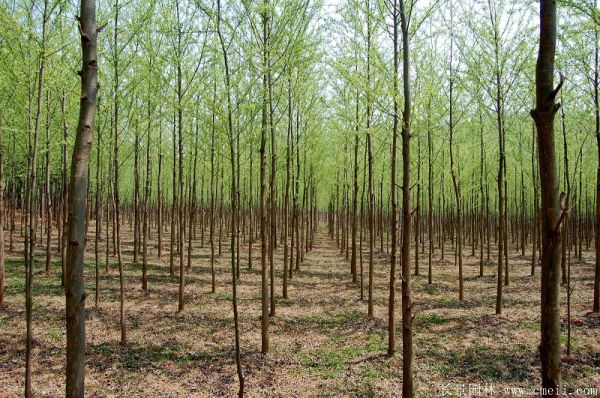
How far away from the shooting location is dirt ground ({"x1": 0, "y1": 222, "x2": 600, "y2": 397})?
580 cm

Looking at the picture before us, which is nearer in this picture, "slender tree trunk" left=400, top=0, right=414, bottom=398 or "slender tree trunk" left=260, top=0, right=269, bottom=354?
"slender tree trunk" left=400, top=0, right=414, bottom=398

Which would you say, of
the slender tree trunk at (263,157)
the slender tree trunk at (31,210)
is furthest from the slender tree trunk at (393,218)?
the slender tree trunk at (31,210)

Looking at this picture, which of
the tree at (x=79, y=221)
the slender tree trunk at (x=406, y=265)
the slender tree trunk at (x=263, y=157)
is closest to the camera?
the tree at (x=79, y=221)

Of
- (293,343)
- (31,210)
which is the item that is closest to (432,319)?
(293,343)

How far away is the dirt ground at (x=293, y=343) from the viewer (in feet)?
19.0

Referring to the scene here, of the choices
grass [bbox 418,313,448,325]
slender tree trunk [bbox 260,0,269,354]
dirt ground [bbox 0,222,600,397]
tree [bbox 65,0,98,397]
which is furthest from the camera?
grass [bbox 418,313,448,325]

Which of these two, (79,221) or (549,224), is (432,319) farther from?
(79,221)

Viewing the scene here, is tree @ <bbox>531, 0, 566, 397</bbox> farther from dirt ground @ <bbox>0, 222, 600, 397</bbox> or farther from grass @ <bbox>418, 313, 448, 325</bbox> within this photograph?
grass @ <bbox>418, 313, 448, 325</bbox>

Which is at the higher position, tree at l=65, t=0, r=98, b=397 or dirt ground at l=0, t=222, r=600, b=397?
tree at l=65, t=0, r=98, b=397

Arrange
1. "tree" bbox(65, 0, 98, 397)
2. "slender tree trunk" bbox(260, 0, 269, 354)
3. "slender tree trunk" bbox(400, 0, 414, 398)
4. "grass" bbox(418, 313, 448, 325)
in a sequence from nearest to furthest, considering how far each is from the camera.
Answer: "tree" bbox(65, 0, 98, 397), "slender tree trunk" bbox(400, 0, 414, 398), "slender tree trunk" bbox(260, 0, 269, 354), "grass" bbox(418, 313, 448, 325)

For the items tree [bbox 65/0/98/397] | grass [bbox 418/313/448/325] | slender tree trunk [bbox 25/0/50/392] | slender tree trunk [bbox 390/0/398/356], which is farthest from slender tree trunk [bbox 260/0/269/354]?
tree [bbox 65/0/98/397]

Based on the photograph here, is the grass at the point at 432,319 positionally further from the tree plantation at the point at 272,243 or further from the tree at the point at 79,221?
the tree at the point at 79,221

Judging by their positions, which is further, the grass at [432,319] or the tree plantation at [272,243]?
the grass at [432,319]

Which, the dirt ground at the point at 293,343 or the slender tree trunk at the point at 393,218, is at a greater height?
the slender tree trunk at the point at 393,218
